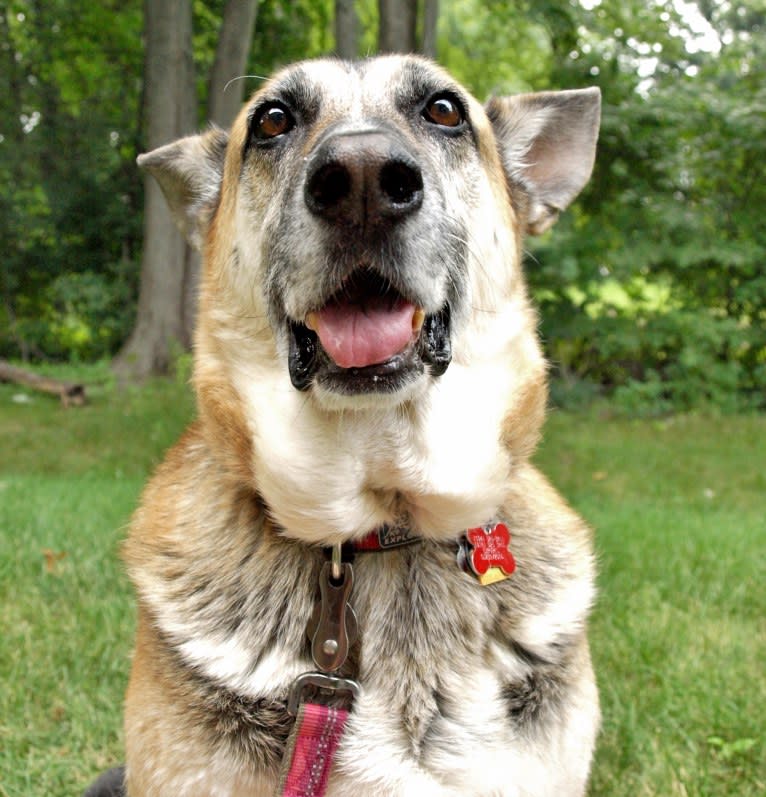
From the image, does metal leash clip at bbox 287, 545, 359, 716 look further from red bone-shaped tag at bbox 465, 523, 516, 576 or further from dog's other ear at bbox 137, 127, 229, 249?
dog's other ear at bbox 137, 127, 229, 249

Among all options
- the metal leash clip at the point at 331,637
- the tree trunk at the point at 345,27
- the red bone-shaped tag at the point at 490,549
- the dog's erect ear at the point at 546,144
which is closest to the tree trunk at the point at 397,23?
the tree trunk at the point at 345,27

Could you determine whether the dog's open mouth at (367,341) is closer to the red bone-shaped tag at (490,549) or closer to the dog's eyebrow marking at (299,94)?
the red bone-shaped tag at (490,549)

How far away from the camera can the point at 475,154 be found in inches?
98.2

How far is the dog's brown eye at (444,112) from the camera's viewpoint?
242cm

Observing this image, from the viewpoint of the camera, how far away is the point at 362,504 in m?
2.06

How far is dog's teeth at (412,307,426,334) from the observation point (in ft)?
6.61

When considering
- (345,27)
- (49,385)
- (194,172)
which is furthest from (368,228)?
(49,385)

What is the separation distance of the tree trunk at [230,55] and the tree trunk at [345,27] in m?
2.19

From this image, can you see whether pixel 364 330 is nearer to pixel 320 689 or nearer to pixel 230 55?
pixel 320 689

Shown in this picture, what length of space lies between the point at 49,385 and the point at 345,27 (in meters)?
5.65

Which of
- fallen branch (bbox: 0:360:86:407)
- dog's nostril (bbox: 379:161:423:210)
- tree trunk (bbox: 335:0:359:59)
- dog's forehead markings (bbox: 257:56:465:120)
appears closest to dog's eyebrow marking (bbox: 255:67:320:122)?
dog's forehead markings (bbox: 257:56:465:120)

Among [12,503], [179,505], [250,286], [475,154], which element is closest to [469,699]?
[179,505]

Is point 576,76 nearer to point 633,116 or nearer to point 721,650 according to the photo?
point 633,116

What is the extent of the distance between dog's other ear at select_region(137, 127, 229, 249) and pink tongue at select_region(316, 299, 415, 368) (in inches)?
36.8
